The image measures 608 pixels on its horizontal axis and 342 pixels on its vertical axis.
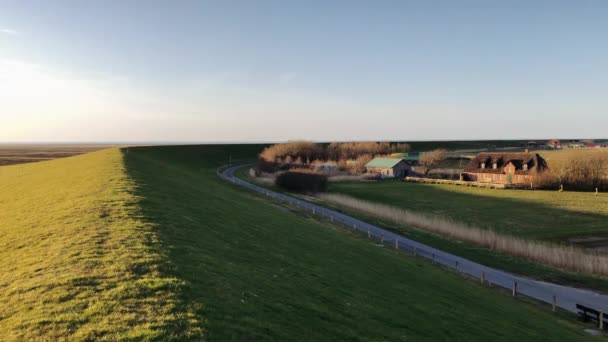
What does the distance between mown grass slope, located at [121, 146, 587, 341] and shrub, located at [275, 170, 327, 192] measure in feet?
185

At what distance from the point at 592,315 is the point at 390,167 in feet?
313

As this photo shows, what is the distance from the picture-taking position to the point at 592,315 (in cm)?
2081

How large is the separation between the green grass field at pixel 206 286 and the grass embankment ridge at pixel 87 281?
0.14 feet

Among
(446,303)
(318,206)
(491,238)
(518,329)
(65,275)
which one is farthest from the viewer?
(318,206)

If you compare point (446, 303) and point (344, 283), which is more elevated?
point (344, 283)

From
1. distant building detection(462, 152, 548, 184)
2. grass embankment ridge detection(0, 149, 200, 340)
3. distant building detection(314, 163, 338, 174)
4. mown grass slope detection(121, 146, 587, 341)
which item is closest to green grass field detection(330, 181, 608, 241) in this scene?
distant building detection(462, 152, 548, 184)

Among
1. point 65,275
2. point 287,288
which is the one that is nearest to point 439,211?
point 287,288

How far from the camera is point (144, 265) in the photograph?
1218 centimetres

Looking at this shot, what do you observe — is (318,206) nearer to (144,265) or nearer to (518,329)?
(518,329)

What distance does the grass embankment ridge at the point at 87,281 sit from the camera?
8.62 meters

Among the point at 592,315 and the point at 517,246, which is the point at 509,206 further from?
the point at 592,315

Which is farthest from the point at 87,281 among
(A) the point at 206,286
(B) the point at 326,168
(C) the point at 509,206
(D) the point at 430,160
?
(D) the point at 430,160

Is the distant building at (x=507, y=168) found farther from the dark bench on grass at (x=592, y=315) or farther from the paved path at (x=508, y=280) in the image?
the dark bench on grass at (x=592, y=315)

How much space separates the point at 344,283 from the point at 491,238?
29234mm
